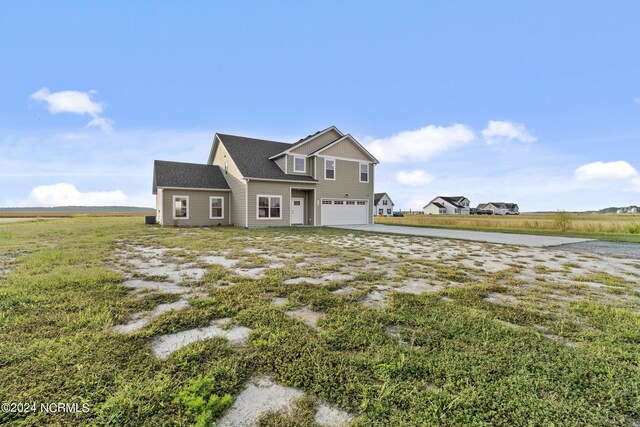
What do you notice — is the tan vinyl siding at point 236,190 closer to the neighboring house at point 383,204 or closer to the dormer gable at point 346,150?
the dormer gable at point 346,150

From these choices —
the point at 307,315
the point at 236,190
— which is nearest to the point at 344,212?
the point at 236,190

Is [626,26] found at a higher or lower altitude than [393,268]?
higher

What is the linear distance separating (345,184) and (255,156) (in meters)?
6.74

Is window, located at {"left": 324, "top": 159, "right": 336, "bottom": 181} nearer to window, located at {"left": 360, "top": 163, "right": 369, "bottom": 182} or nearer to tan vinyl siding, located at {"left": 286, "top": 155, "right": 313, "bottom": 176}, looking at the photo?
tan vinyl siding, located at {"left": 286, "top": 155, "right": 313, "bottom": 176}

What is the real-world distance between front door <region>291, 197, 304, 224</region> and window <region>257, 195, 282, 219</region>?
5.15 feet

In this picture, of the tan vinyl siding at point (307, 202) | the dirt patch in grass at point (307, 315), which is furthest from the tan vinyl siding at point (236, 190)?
the dirt patch in grass at point (307, 315)

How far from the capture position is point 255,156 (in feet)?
60.6

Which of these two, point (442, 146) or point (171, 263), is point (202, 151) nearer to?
point (171, 263)

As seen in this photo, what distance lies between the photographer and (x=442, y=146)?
89.7 ft

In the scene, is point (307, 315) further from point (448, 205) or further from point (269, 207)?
point (448, 205)

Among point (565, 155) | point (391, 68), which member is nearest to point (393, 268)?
point (391, 68)

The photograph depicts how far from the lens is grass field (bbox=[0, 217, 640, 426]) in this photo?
1556mm

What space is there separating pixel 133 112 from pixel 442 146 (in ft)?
90.5

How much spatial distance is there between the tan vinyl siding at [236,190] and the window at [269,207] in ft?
3.15
